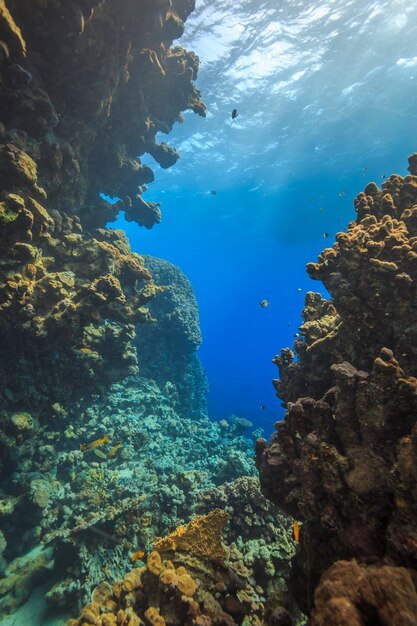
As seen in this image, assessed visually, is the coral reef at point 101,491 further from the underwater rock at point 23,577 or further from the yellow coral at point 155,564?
the yellow coral at point 155,564

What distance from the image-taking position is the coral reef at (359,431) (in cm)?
270

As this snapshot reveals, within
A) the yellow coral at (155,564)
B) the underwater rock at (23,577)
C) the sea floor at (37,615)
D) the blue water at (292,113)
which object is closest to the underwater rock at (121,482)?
the sea floor at (37,615)

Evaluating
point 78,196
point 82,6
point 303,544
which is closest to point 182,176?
point 78,196

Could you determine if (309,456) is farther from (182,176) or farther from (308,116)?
(182,176)

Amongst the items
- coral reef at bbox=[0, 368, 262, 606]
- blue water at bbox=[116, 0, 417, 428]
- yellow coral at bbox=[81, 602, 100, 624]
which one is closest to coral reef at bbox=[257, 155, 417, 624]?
yellow coral at bbox=[81, 602, 100, 624]

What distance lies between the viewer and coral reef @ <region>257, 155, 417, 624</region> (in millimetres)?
2697

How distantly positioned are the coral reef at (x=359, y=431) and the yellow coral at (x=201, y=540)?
1.05m

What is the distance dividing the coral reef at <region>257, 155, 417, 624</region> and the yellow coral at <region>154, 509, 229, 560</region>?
3.46 feet

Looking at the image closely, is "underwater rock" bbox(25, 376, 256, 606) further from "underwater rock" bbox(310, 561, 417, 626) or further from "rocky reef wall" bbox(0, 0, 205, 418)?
"underwater rock" bbox(310, 561, 417, 626)

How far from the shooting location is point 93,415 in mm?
13617

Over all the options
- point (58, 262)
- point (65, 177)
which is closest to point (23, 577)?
point (58, 262)

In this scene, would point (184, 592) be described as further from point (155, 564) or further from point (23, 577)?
point (23, 577)

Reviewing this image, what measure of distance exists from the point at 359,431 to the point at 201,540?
2.80m

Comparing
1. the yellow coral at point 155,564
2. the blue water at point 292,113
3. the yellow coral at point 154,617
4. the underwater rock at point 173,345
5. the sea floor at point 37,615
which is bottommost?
the sea floor at point 37,615
